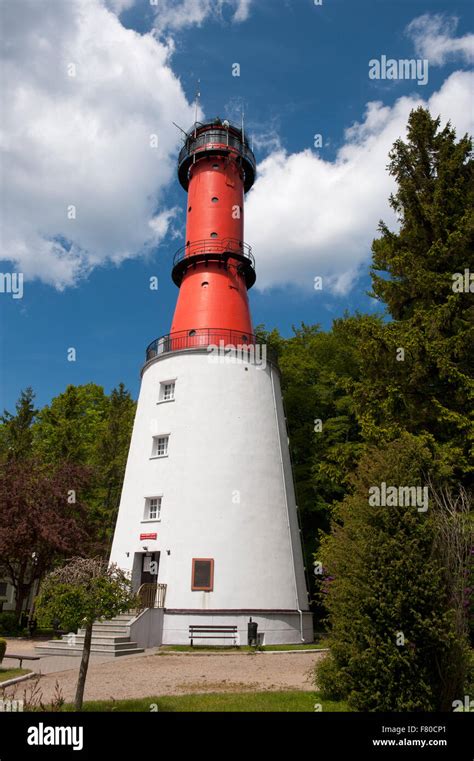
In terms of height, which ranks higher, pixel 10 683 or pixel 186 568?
pixel 186 568

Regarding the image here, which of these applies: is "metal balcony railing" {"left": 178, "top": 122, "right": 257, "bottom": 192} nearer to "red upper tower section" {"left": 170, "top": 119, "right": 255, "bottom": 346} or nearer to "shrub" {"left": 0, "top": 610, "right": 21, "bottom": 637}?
"red upper tower section" {"left": 170, "top": 119, "right": 255, "bottom": 346}

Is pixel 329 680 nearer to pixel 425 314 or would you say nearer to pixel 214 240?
pixel 425 314

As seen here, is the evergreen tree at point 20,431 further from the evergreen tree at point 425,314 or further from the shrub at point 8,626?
the evergreen tree at point 425,314

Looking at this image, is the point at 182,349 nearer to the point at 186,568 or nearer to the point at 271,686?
the point at 186,568

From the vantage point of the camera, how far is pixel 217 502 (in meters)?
22.7

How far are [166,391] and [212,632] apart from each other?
10.7 m

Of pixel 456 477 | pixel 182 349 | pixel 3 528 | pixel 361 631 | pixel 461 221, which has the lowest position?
pixel 361 631

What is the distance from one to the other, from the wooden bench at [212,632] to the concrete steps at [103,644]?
81.2 inches

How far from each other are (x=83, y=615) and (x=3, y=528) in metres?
15.3

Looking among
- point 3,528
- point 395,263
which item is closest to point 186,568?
point 3,528

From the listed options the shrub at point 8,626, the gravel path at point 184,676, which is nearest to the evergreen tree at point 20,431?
the shrub at point 8,626

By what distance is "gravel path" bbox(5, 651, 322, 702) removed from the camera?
1195 centimetres

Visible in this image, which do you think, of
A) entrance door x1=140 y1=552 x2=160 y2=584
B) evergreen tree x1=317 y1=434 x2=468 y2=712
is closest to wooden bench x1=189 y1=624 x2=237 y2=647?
entrance door x1=140 y1=552 x2=160 y2=584
